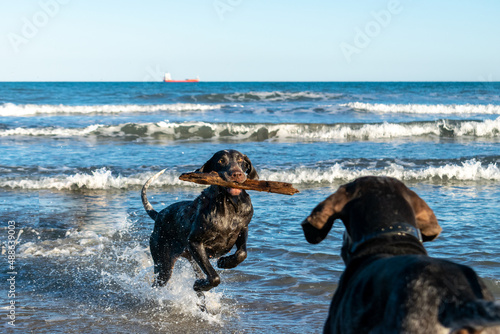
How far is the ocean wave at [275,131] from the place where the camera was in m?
19.7

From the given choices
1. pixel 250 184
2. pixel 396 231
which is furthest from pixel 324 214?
pixel 250 184

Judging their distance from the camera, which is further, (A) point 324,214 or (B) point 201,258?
(B) point 201,258

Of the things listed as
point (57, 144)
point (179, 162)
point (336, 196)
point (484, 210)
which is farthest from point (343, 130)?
point (336, 196)

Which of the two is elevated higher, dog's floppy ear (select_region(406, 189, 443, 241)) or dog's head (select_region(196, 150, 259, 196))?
dog's floppy ear (select_region(406, 189, 443, 241))

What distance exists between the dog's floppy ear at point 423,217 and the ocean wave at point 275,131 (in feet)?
54.7

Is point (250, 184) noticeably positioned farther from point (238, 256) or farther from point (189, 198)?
point (189, 198)

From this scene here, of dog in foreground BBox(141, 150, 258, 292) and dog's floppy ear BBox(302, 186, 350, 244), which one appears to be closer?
Result: dog's floppy ear BBox(302, 186, 350, 244)

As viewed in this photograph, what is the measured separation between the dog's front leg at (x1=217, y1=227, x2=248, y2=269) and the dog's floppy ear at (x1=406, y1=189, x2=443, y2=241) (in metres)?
3.05

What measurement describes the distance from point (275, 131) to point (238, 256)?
14995 millimetres

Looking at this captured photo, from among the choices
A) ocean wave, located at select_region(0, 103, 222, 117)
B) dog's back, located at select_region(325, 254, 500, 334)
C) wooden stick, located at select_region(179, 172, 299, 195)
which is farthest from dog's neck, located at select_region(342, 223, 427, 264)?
ocean wave, located at select_region(0, 103, 222, 117)

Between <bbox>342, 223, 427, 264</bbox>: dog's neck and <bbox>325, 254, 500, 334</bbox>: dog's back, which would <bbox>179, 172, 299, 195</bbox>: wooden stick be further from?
<bbox>325, 254, 500, 334</bbox>: dog's back

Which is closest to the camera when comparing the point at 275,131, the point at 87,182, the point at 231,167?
the point at 231,167

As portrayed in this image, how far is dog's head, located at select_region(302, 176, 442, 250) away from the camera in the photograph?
2.49 m

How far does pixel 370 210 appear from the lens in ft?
8.27
